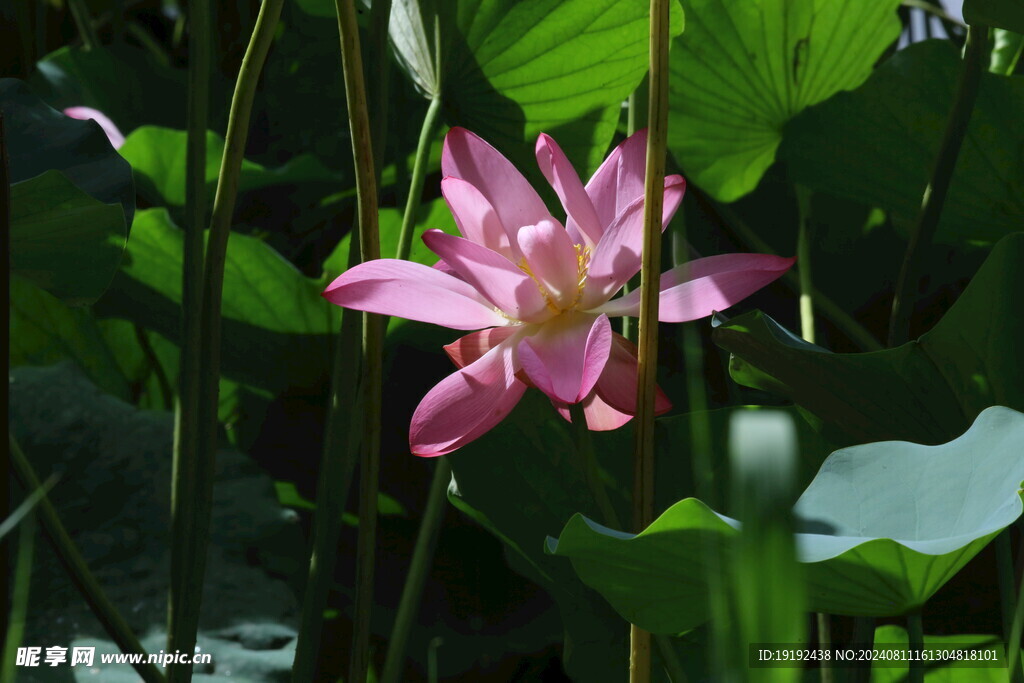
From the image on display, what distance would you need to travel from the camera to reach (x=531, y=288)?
313mm

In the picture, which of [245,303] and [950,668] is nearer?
[950,668]

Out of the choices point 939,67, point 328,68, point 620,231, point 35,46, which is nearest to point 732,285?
point 620,231

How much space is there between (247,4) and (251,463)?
46cm

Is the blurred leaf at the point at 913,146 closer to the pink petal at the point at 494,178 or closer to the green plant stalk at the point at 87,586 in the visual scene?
the pink petal at the point at 494,178

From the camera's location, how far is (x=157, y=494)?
563 mm

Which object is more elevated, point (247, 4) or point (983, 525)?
point (247, 4)

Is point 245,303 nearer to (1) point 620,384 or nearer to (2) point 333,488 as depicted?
(2) point 333,488

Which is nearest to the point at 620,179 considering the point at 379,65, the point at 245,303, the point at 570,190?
the point at 570,190

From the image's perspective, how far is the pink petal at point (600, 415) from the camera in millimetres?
342

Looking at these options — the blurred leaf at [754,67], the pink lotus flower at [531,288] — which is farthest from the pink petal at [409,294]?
the blurred leaf at [754,67]

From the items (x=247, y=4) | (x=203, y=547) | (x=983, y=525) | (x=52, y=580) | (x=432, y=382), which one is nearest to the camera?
(x=983, y=525)

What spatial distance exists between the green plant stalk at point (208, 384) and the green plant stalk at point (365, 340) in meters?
0.07

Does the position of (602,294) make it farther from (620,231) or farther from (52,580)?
(52,580)

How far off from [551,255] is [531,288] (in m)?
0.02
